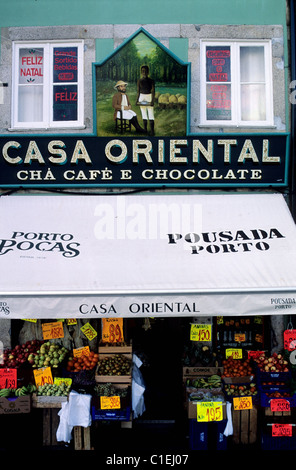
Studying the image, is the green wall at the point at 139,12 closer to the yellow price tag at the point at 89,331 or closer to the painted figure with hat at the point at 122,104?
the painted figure with hat at the point at 122,104

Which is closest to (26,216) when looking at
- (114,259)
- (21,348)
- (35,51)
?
(114,259)

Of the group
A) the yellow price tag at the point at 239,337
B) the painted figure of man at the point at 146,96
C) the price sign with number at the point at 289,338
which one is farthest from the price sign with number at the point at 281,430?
the painted figure of man at the point at 146,96

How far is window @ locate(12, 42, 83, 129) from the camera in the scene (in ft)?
22.4

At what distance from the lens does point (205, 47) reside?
22.5 ft

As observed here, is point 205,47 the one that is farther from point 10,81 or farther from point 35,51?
point 10,81

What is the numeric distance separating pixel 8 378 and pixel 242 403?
12.7 feet

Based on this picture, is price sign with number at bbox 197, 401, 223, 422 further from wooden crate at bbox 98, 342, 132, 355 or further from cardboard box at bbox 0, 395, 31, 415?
cardboard box at bbox 0, 395, 31, 415

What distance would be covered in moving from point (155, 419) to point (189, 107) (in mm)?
5651

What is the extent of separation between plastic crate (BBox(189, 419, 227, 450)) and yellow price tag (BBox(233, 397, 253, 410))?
12.3 inches

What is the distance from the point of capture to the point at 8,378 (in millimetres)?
6164

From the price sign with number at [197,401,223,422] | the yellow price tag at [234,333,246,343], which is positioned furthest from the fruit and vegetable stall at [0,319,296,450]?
the yellow price tag at [234,333,246,343]

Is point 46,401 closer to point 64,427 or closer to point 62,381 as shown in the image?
point 62,381
